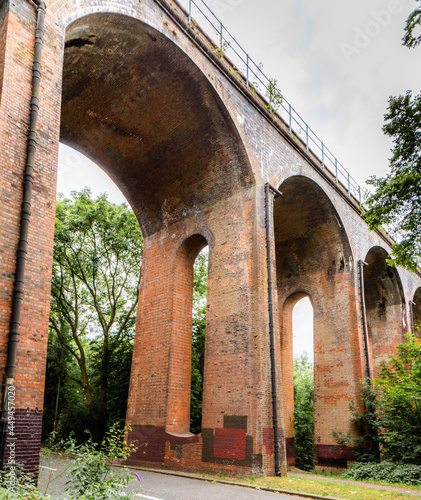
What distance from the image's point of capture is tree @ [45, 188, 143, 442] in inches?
672

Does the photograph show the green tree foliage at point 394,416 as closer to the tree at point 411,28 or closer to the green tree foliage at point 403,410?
the green tree foliage at point 403,410

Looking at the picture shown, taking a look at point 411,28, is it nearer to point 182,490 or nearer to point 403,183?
point 403,183

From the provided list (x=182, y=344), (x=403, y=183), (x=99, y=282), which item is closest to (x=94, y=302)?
(x=99, y=282)

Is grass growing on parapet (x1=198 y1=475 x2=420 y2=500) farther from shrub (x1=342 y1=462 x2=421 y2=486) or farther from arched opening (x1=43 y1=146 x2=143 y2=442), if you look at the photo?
arched opening (x1=43 y1=146 x2=143 y2=442)

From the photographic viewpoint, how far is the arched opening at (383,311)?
22.1 metres

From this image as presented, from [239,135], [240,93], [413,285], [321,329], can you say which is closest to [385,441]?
[321,329]

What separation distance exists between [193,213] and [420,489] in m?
8.95

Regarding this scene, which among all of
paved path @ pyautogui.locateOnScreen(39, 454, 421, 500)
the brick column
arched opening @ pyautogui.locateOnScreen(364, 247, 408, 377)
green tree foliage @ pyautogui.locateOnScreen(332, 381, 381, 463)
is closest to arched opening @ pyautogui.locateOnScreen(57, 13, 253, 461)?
paved path @ pyautogui.locateOnScreen(39, 454, 421, 500)

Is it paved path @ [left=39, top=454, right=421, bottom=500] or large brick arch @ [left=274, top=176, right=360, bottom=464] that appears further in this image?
large brick arch @ [left=274, top=176, right=360, bottom=464]

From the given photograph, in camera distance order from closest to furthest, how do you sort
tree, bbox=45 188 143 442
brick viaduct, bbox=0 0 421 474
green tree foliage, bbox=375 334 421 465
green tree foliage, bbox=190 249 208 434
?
brick viaduct, bbox=0 0 421 474 < green tree foliage, bbox=375 334 421 465 < green tree foliage, bbox=190 249 208 434 < tree, bbox=45 188 143 442

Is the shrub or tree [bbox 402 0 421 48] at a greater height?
tree [bbox 402 0 421 48]

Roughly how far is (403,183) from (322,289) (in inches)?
285

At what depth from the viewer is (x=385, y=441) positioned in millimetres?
13664

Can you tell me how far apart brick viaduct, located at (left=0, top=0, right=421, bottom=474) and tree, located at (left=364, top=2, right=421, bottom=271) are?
3.02 m
